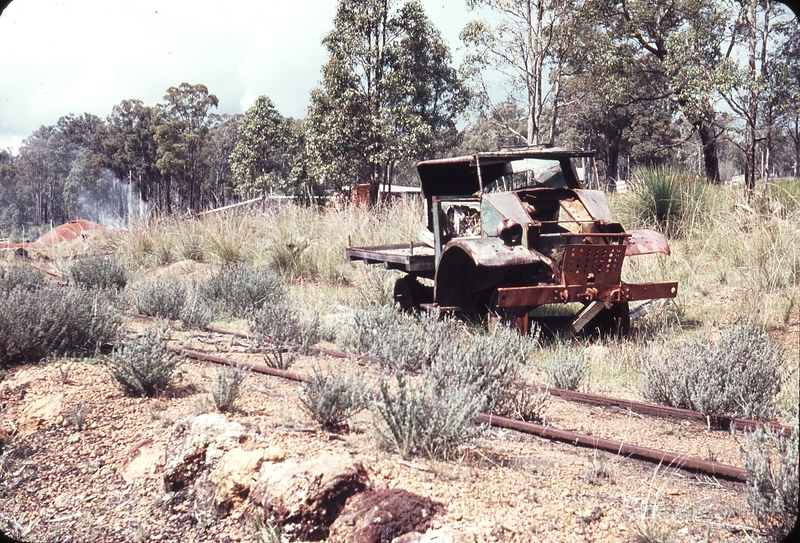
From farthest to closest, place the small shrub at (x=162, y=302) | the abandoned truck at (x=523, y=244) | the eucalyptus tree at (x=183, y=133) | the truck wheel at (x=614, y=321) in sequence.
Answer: the eucalyptus tree at (x=183, y=133), the small shrub at (x=162, y=302), the truck wheel at (x=614, y=321), the abandoned truck at (x=523, y=244)

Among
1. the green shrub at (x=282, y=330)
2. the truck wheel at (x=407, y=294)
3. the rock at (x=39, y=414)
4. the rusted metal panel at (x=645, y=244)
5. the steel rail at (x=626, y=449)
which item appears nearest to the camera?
the steel rail at (x=626, y=449)

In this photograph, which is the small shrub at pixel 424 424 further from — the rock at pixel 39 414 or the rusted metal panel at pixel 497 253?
the rusted metal panel at pixel 497 253

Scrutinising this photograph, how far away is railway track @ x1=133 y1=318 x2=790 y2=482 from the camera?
10.3ft

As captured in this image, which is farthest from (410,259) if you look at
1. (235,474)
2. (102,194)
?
(102,194)

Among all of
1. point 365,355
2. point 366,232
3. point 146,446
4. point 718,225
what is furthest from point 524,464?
point 366,232

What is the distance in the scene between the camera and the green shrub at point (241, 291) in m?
8.41

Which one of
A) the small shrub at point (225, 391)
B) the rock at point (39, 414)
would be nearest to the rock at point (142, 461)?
the small shrub at point (225, 391)

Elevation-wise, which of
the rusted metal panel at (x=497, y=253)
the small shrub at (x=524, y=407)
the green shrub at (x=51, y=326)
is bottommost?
the small shrub at (x=524, y=407)

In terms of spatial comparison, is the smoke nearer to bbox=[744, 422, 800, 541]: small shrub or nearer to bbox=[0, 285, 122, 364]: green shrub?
bbox=[0, 285, 122, 364]: green shrub

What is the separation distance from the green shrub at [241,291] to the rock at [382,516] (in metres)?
5.73

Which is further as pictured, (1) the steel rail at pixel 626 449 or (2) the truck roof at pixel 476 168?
(2) the truck roof at pixel 476 168

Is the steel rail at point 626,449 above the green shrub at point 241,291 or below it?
below

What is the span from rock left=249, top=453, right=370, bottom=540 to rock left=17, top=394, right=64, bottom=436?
6.59 ft

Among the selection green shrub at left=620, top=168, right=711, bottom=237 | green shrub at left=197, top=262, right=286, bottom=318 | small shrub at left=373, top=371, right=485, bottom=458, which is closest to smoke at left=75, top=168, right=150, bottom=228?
green shrub at left=197, top=262, right=286, bottom=318
